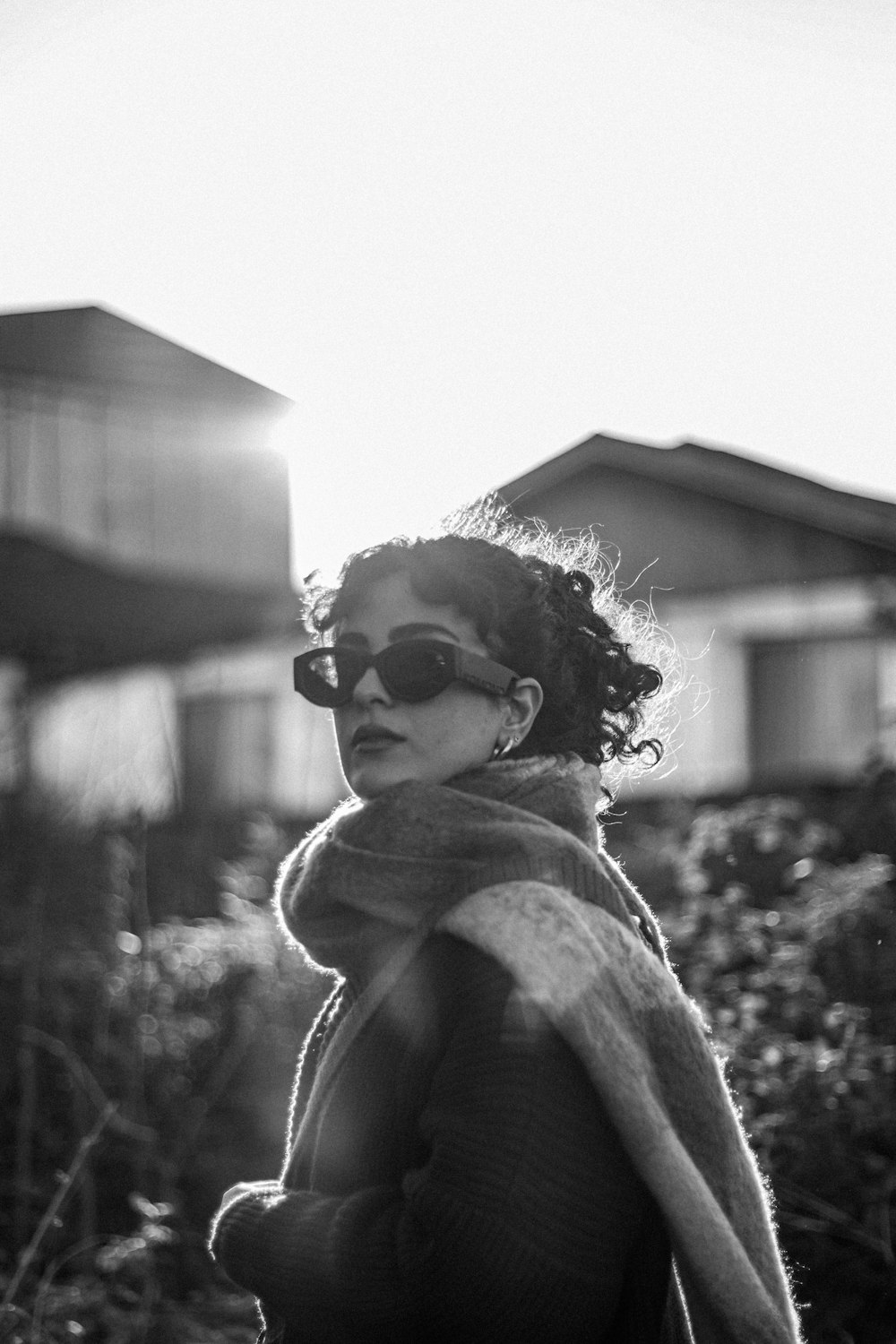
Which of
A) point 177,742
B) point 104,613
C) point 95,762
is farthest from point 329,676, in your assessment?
point 104,613

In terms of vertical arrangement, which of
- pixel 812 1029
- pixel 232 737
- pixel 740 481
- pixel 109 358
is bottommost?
pixel 812 1029

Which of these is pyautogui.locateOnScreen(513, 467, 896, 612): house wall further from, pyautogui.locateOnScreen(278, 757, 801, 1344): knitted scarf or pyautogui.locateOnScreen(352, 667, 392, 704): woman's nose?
pyautogui.locateOnScreen(278, 757, 801, 1344): knitted scarf

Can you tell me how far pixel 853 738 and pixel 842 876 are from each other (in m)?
10.4

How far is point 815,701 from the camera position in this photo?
1453 cm

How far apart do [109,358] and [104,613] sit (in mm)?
4423

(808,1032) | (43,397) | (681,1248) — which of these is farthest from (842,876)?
(43,397)

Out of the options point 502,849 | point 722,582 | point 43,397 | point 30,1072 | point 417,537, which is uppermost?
point 43,397

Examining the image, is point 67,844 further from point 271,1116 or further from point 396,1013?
point 396,1013

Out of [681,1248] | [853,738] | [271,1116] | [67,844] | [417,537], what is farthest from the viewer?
[853,738]

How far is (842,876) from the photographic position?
14.0ft

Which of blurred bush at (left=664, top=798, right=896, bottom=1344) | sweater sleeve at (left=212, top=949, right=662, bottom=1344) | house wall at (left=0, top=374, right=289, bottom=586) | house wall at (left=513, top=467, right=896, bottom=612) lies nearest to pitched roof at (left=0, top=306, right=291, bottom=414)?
house wall at (left=0, top=374, right=289, bottom=586)

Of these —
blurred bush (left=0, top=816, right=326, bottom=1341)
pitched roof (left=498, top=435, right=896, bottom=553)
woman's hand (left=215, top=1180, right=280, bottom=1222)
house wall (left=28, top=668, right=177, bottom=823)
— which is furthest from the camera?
pitched roof (left=498, top=435, right=896, bottom=553)

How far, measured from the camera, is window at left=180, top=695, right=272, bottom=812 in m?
16.3

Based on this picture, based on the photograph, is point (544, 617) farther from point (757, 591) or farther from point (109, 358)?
point (109, 358)
